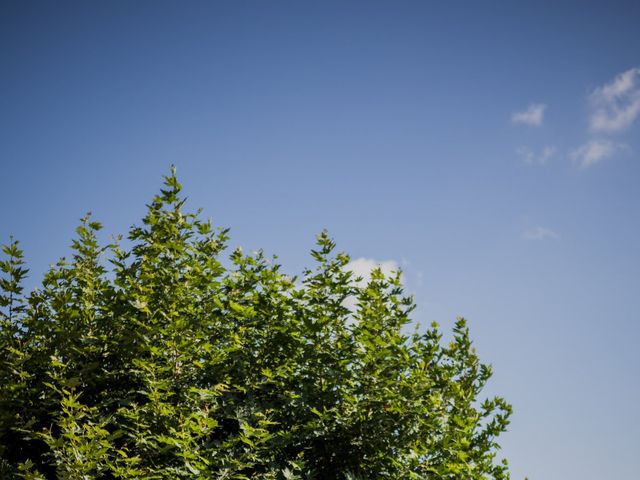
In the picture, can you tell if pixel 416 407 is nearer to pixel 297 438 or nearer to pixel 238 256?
pixel 297 438

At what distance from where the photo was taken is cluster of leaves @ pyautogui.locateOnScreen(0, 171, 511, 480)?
23.8 feet

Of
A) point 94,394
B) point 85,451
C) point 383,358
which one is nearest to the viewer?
point 85,451

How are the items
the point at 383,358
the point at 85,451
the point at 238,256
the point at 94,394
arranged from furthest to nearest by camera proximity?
the point at 238,256 < the point at 94,394 < the point at 383,358 < the point at 85,451

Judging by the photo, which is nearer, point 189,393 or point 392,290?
point 189,393

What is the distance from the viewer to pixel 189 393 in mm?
7340

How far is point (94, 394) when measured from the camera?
8.59m

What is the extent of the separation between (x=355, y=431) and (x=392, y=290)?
2595 mm

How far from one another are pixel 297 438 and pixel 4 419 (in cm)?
484

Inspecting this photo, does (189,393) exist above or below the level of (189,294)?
below

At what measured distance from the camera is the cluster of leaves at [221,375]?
726cm

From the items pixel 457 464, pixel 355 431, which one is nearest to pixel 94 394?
pixel 355 431

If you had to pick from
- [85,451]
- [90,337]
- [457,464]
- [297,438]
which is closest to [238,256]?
[90,337]

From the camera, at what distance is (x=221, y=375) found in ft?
27.0

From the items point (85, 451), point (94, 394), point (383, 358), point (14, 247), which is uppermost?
point (14, 247)
